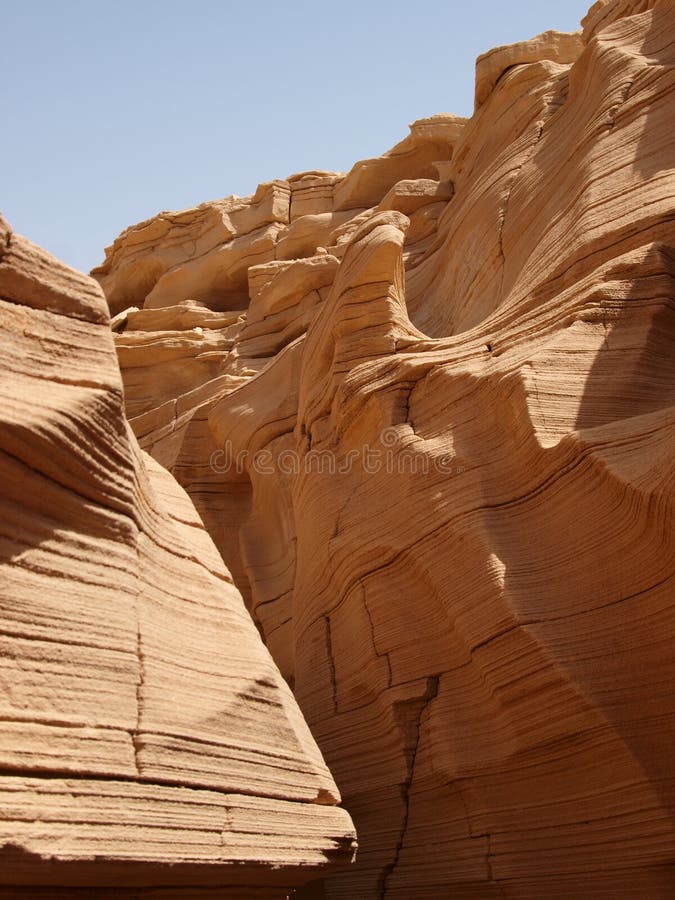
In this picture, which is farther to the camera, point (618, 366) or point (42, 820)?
point (618, 366)

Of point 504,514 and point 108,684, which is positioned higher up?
point 504,514

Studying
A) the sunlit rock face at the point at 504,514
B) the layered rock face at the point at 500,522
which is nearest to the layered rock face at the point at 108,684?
the layered rock face at the point at 500,522

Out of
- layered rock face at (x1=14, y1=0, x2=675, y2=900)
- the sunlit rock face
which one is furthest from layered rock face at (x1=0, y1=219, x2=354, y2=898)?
the sunlit rock face

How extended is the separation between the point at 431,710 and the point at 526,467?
60.8 inches

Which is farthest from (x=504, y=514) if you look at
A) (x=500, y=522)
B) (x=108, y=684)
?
(x=108, y=684)

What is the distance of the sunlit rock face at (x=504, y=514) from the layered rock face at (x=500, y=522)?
2 centimetres

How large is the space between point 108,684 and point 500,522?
108 inches

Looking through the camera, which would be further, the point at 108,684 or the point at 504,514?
the point at 504,514

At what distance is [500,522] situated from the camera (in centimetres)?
590

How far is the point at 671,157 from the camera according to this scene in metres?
6.91

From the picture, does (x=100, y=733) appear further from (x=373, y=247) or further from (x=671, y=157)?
(x=671, y=157)

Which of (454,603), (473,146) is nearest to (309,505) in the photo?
(454,603)

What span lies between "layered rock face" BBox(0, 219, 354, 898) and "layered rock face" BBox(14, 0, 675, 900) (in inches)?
2.5

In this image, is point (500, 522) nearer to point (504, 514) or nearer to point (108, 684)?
point (504, 514)
